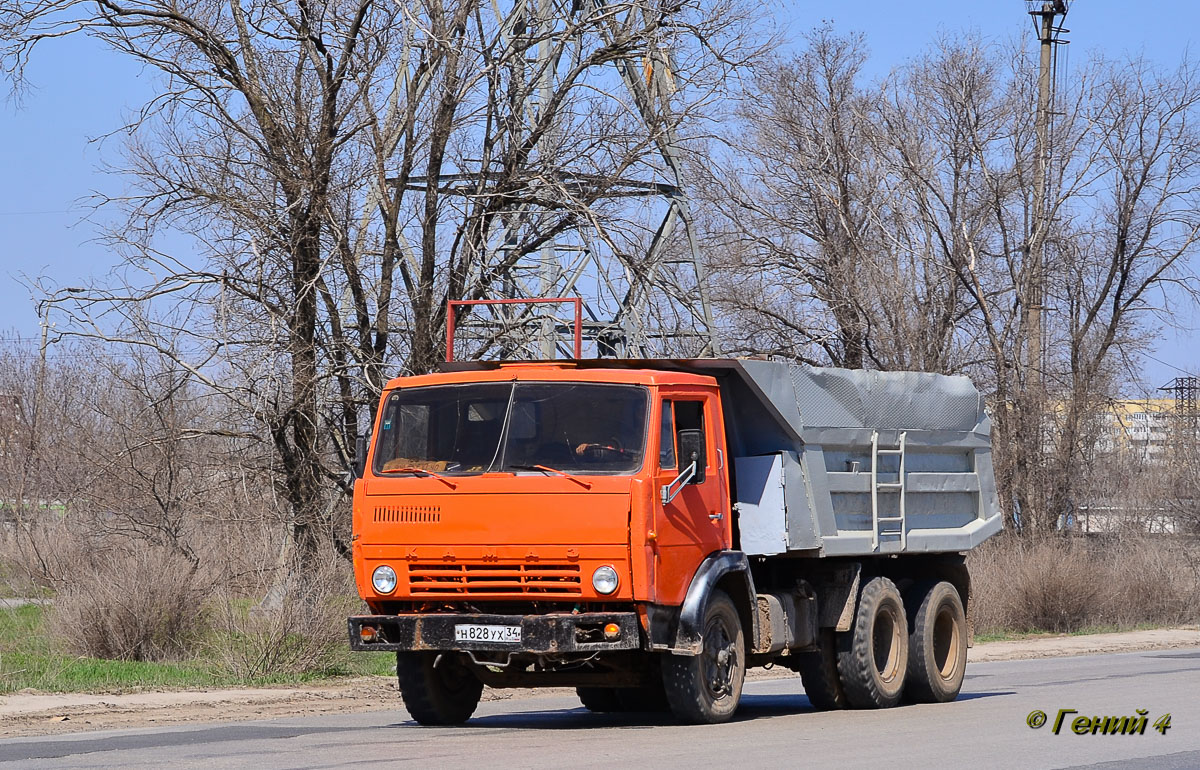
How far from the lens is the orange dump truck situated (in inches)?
427

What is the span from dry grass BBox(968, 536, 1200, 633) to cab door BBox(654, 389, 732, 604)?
19295mm

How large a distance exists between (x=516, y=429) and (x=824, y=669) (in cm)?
415

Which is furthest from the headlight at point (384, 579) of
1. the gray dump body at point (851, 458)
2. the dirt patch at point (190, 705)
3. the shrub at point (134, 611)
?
the shrub at point (134, 611)

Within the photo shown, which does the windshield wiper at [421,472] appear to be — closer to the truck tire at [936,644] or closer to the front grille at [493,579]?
the front grille at [493,579]

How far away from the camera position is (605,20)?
66.3ft

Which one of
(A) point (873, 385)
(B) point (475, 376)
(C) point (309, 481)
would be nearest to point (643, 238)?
(C) point (309, 481)

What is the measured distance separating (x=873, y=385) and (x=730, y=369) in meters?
2.10

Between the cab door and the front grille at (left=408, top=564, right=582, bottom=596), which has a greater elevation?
the cab door

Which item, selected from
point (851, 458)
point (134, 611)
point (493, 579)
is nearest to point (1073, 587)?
point (851, 458)

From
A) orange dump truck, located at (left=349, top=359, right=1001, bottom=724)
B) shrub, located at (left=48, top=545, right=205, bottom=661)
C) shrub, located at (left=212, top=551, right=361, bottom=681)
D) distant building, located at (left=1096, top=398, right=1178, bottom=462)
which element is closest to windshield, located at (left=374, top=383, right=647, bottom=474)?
orange dump truck, located at (left=349, top=359, right=1001, bottom=724)

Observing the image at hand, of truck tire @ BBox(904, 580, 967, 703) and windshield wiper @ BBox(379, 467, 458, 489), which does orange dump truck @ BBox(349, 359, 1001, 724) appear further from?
truck tire @ BBox(904, 580, 967, 703)

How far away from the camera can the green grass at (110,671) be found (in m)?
15.4

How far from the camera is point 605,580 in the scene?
10727 millimetres

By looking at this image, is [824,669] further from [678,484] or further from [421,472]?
[421,472]
